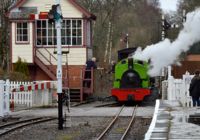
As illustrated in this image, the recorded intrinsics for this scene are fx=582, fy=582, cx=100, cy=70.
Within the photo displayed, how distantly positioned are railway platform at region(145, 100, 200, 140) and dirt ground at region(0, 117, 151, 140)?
555 millimetres

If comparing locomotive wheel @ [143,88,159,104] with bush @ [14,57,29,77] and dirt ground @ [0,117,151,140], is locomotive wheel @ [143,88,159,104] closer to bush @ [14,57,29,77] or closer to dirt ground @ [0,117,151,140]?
bush @ [14,57,29,77]

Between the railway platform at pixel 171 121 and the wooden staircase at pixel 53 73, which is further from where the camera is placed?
the wooden staircase at pixel 53 73

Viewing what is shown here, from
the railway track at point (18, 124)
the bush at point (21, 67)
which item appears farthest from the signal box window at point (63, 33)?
the railway track at point (18, 124)

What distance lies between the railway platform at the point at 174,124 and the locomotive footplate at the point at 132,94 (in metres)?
8.04

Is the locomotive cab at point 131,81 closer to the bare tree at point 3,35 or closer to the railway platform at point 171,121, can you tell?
the railway platform at point 171,121

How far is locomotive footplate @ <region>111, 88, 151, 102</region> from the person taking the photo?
30.8m

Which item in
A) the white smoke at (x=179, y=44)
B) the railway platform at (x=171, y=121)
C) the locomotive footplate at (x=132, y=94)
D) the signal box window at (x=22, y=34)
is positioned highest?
the signal box window at (x=22, y=34)

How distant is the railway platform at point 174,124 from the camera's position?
45.7ft

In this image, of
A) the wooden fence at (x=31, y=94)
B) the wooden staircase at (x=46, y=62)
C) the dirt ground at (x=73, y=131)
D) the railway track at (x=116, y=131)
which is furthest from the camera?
the wooden staircase at (x=46, y=62)

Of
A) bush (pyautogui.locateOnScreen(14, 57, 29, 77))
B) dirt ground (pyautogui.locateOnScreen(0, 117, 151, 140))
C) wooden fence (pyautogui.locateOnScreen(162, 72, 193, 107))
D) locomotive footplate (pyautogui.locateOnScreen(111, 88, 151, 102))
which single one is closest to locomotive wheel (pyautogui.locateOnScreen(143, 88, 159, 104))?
locomotive footplate (pyautogui.locateOnScreen(111, 88, 151, 102))

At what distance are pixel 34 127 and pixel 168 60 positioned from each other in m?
6.59

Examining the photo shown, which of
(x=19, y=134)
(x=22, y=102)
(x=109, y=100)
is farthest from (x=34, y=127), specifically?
(x=109, y=100)

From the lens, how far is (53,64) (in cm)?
3828

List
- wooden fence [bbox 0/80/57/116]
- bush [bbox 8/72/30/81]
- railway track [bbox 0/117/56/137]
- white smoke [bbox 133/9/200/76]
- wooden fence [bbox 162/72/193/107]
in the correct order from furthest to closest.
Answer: bush [bbox 8/72/30/81] < wooden fence [bbox 0/80/57/116] < wooden fence [bbox 162/72/193/107] < white smoke [bbox 133/9/200/76] < railway track [bbox 0/117/56/137]
